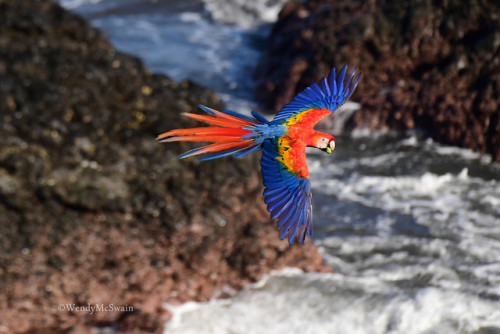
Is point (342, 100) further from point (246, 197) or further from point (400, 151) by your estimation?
point (400, 151)

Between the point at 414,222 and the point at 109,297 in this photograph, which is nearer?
the point at 109,297

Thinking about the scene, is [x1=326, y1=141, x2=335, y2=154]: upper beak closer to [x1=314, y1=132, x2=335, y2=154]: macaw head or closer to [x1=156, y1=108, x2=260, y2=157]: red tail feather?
[x1=314, y1=132, x2=335, y2=154]: macaw head

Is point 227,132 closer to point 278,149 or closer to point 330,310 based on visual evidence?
point 278,149

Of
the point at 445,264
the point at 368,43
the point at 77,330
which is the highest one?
the point at 368,43

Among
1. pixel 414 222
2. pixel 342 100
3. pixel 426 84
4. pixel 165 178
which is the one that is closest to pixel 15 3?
pixel 165 178

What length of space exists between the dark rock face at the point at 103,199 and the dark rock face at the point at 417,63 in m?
3.35

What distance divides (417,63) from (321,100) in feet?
19.1

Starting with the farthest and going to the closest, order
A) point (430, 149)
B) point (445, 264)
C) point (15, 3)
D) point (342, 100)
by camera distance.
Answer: point (430, 149) → point (445, 264) → point (15, 3) → point (342, 100)

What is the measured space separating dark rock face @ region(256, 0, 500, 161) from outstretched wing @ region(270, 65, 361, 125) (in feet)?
16.9

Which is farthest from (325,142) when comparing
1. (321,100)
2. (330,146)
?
(321,100)

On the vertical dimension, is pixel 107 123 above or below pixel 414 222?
above

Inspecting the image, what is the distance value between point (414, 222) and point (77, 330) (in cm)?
360

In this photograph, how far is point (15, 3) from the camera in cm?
523

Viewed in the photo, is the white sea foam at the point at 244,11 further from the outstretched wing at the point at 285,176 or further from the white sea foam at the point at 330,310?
the outstretched wing at the point at 285,176
